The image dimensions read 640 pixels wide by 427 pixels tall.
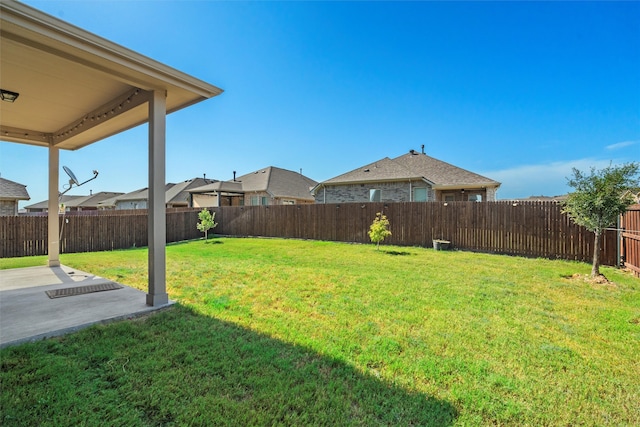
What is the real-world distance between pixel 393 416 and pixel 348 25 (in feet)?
35.2

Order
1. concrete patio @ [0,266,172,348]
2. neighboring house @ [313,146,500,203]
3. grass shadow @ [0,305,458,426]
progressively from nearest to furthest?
grass shadow @ [0,305,458,426] → concrete patio @ [0,266,172,348] → neighboring house @ [313,146,500,203]

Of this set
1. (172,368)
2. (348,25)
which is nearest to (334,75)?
(348,25)

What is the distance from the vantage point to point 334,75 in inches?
478

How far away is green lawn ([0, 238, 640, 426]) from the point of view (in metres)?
1.90

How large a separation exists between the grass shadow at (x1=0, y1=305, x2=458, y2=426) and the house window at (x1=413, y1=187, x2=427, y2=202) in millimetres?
15082

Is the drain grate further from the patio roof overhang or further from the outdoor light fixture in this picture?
the outdoor light fixture

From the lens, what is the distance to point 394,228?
11859 millimetres

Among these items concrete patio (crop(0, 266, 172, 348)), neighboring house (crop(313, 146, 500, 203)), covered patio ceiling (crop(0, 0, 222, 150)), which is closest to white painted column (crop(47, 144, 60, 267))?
covered patio ceiling (crop(0, 0, 222, 150))

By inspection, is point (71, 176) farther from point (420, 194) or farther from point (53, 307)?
point (420, 194)

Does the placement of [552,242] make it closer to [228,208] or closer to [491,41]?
[491,41]

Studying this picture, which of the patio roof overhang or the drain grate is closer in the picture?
the patio roof overhang

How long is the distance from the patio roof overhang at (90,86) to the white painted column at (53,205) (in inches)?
43.3

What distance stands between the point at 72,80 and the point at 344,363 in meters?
5.13

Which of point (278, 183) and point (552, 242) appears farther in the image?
point (278, 183)
